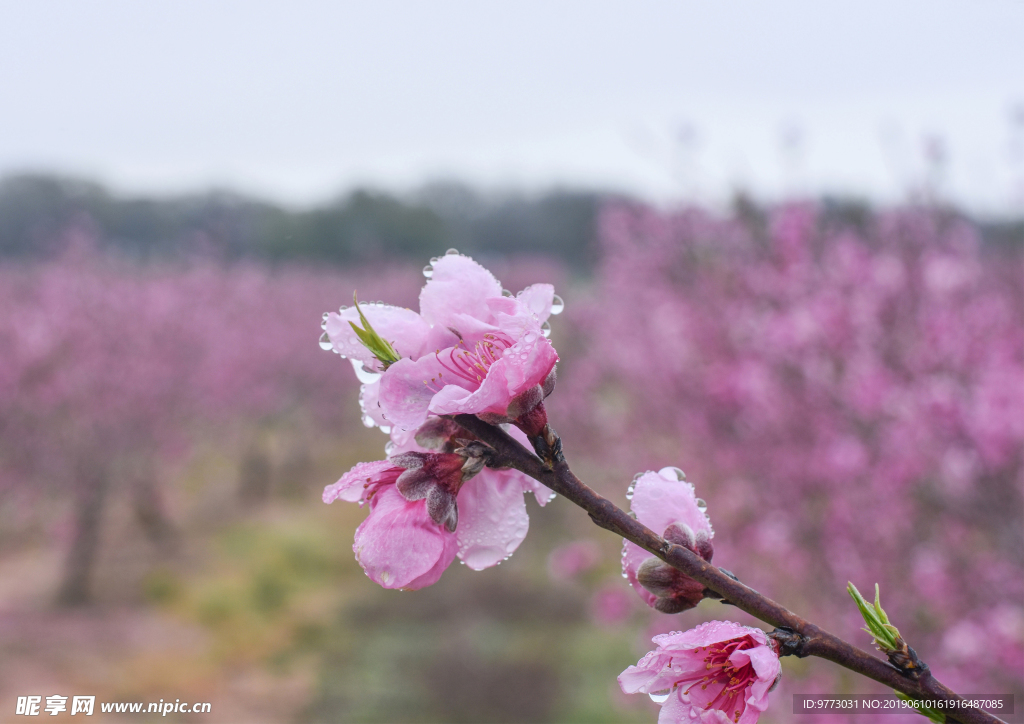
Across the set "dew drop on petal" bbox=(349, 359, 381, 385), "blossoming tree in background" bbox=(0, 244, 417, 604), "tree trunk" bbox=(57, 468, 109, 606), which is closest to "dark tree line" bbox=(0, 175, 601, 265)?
"blossoming tree in background" bbox=(0, 244, 417, 604)

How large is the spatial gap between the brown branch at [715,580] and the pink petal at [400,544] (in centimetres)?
9

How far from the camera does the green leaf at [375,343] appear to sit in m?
0.66

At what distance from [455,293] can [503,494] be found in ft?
0.66

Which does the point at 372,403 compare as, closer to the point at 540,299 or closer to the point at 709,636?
the point at 540,299

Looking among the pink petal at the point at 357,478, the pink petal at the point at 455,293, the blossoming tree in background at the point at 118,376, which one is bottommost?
the pink petal at the point at 357,478

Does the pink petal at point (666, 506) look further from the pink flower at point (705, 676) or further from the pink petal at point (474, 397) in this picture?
the pink petal at point (474, 397)

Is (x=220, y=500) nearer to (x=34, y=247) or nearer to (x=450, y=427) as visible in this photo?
(x=34, y=247)

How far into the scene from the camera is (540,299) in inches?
27.4

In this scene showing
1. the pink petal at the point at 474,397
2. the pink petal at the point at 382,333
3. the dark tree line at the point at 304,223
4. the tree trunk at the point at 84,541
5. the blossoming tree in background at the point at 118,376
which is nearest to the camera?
the pink petal at the point at 474,397

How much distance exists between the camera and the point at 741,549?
458cm

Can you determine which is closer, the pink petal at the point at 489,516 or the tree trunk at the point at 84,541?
the pink petal at the point at 489,516

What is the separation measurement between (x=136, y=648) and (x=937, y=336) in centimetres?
717

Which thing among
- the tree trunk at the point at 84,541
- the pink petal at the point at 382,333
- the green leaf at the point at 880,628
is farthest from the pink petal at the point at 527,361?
the tree trunk at the point at 84,541

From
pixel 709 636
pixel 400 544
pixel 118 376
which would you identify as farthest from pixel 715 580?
pixel 118 376
